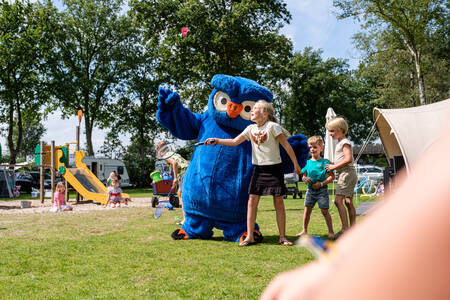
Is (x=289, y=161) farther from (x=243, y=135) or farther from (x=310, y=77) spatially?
(x=310, y=77)

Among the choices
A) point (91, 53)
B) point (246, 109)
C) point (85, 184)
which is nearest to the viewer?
point (246, 109)

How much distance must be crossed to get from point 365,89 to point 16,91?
3200 cm

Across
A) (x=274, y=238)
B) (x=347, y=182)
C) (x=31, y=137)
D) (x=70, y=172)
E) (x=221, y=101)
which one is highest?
(x=31, y=137)

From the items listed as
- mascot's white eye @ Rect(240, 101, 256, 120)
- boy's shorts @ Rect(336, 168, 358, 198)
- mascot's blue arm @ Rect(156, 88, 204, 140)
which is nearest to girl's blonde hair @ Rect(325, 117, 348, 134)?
boy's shorts @ Rect(336, 168, 358, 198)

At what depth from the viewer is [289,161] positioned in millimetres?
5062

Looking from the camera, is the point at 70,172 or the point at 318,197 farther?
the point at 70,172

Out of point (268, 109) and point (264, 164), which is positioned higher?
point (268, 109)

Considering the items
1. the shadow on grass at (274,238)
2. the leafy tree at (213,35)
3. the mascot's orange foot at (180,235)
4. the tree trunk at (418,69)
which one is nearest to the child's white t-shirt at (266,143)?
the shadow on grass at (274,238)

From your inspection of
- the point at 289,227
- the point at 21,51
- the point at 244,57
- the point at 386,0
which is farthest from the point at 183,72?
the point at 289,227

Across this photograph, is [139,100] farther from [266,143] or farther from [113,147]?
[266,143]

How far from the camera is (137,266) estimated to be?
3.50 meters

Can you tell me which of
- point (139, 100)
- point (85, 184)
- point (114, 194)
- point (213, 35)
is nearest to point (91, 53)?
point (139, 100)

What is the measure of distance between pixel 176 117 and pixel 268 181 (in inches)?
60.2

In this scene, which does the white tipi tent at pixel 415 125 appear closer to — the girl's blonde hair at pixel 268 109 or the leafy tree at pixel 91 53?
the girl's blonde hair at pixel 268 109
